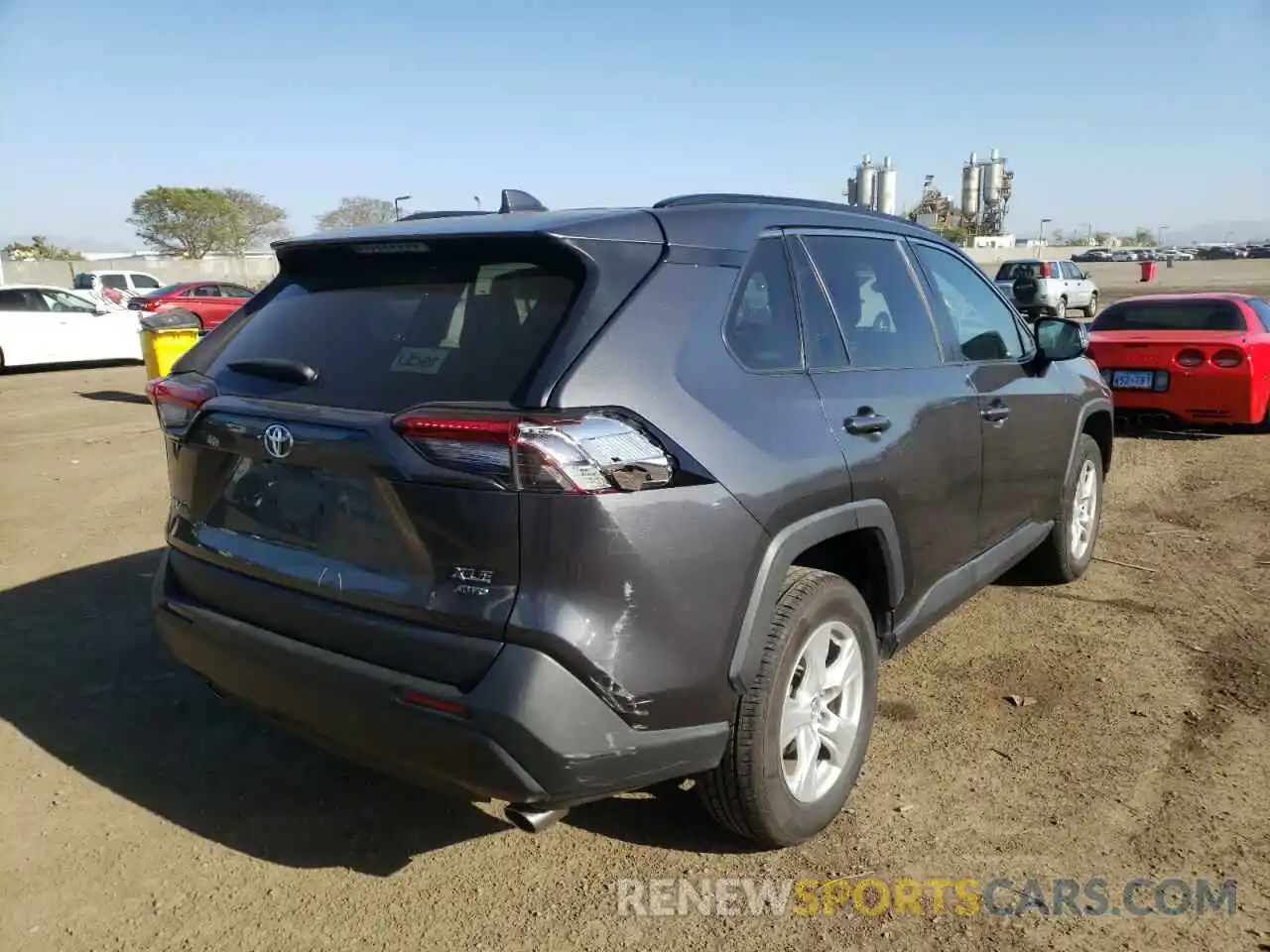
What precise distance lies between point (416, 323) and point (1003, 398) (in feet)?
8.36

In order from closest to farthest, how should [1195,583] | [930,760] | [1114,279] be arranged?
[930,760]
[1195,583]
[1114,279]

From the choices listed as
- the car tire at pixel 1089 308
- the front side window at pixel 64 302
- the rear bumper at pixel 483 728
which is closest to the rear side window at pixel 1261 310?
the rear bumper at pixel 483 728

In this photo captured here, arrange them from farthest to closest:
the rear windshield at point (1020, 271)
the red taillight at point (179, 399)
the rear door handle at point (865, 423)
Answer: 1. the rear windshield at point (1020, 271)
2. the rear door handle at point (865, 423)
3. the red taillight at point (179, 399)

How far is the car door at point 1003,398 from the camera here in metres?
3.83

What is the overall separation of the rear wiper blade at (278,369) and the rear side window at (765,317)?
1.13 meters

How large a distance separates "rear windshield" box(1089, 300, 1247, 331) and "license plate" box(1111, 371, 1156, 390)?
0.79m

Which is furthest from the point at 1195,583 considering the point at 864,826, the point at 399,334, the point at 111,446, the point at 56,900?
the point at 111,446

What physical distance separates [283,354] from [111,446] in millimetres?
8138

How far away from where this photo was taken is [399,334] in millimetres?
2533

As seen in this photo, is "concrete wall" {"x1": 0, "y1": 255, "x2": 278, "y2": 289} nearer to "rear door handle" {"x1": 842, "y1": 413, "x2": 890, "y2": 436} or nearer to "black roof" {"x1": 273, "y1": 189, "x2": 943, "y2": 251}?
"black roof" {"x1": 273, "y1": 189, "x2": 943, "y2": 251}

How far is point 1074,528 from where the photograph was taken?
5074 millimetres

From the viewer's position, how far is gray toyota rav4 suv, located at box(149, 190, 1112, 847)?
218 cm

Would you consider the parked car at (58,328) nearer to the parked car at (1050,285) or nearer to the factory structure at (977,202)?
the parked car at (1050,285)

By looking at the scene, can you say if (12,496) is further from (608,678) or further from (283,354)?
(608,678)
